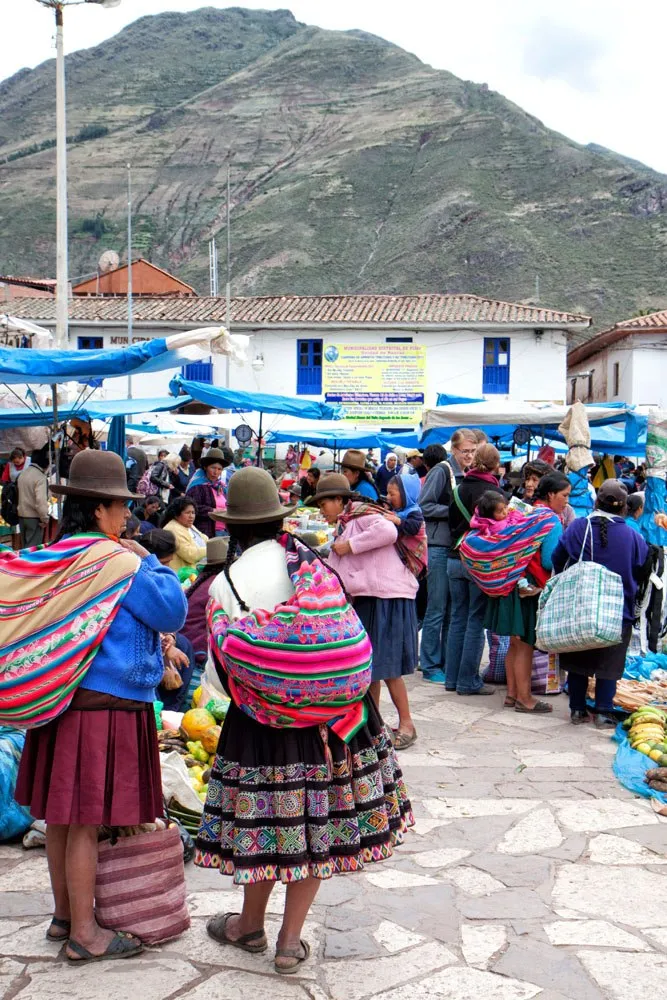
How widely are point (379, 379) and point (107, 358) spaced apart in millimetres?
28090

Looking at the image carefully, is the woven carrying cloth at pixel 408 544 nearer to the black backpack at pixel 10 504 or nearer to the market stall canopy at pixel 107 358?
the market stall canopy at pixel 107 358

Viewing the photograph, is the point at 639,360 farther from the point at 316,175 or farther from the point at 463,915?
the point at 316,175

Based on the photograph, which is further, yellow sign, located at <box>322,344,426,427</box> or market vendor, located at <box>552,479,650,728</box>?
yellow sign, located at <box>322,344,426,427</box>

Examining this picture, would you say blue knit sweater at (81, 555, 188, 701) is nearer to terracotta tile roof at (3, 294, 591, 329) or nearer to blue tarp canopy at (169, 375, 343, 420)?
blue tarp canopy at (169, 375, 343, 420)

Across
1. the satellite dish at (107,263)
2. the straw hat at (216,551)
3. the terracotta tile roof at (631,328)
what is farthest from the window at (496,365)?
the straw hat at (216,551)

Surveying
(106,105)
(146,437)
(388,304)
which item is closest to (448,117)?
(106,105)

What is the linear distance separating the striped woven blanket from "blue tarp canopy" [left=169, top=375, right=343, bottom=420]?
17.3 ft

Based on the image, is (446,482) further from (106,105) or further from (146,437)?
(106,105)

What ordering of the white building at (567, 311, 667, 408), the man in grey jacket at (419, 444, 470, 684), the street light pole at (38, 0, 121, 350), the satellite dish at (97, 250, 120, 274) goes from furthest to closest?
the satellite dish at (97, 250, 120, 274) → the white building at (567, 311, 667, 408) → the street light pole at (38, 0, 121, 350) → the man in grey jacket at (419, 444, 470, 684)

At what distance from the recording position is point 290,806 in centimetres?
313

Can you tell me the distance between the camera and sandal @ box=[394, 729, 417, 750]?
20.1 feet

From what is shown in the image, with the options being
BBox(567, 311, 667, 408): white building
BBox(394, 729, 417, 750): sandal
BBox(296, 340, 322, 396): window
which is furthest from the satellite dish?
BBox(394, 729, 417, 750): sandal

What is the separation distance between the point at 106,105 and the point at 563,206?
8531 cm

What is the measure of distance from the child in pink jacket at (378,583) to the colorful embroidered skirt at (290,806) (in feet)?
8.23
